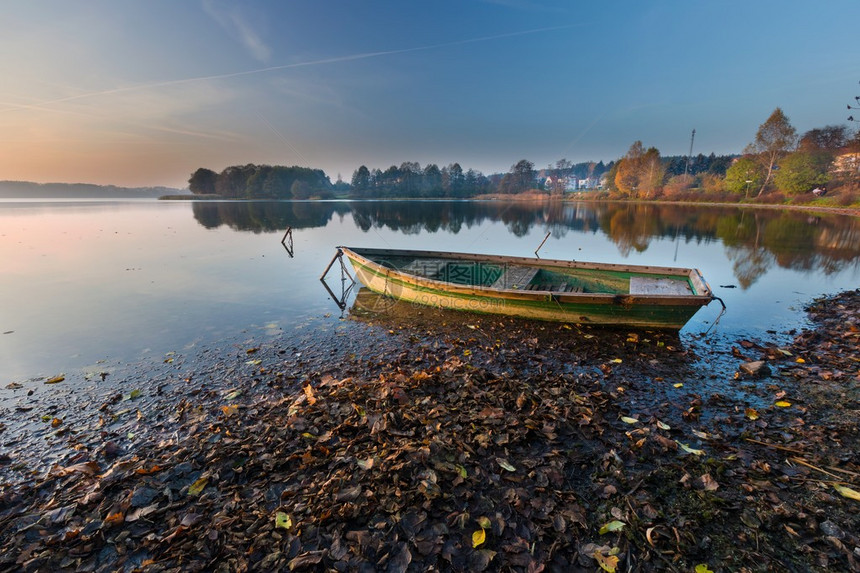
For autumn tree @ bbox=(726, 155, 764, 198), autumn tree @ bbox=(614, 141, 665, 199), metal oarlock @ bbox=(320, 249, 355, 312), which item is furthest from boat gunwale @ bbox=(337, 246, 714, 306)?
autumn tree @ bbox=(614, 141, 665, 199)

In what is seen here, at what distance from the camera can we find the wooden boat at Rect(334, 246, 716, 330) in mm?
9367

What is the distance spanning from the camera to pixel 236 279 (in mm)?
17391

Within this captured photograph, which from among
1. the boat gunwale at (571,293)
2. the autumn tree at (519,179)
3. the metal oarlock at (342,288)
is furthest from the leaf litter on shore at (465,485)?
the autumn tree at (519,179)

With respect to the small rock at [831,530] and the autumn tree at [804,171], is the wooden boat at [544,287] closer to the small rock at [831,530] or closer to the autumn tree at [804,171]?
the small rock at [831,530]

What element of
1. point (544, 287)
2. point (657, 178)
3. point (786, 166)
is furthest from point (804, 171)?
point (544, 287)

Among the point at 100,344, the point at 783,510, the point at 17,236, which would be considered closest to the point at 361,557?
the point at 783,510

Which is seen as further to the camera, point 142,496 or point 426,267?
point 426,267

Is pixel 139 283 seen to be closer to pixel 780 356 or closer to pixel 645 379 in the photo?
pixel 645 379

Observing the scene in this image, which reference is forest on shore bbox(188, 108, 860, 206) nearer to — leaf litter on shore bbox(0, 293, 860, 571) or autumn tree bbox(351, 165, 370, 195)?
autumn tree bbox(351, 165, 370, 195)

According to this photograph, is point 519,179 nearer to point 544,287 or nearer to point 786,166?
point 786,166

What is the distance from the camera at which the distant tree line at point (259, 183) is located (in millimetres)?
146000

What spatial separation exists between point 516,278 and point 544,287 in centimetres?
107

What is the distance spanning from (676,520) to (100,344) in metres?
13.2

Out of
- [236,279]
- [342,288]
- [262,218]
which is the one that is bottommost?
[342,288]
